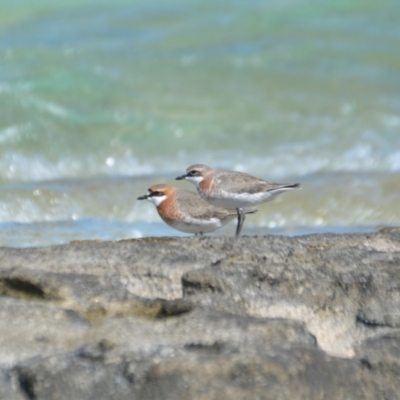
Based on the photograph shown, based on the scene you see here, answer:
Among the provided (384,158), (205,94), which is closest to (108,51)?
(205,94)

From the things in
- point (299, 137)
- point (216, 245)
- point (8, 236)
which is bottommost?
point (299, 137)

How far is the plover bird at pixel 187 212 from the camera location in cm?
729

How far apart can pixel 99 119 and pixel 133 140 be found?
91 centimetres

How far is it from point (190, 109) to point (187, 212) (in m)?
7.79

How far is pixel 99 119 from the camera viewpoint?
561 inches

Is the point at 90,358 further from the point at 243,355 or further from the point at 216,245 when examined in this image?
the point at 216,245

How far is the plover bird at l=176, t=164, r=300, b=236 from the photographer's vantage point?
24.1 ft

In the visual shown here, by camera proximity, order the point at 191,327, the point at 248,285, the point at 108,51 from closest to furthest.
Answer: the point at 191,327
the point at 248,285
the point at 108,51

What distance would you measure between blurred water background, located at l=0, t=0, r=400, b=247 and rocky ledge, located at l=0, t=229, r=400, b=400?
4.20 metres

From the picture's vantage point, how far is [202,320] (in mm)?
3424

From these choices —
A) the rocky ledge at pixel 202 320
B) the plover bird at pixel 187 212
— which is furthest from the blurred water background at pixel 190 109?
the rocky ledge at pixel 202 320

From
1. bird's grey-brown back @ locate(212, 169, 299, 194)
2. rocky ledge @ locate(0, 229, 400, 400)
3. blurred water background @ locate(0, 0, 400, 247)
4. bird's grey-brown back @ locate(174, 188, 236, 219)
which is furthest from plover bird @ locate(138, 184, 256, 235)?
rocky ledge @ locate(0, 229, 400, 400)

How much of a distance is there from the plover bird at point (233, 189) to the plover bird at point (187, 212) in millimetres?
87

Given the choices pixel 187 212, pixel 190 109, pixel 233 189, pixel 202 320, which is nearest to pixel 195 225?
pixel 187 212
